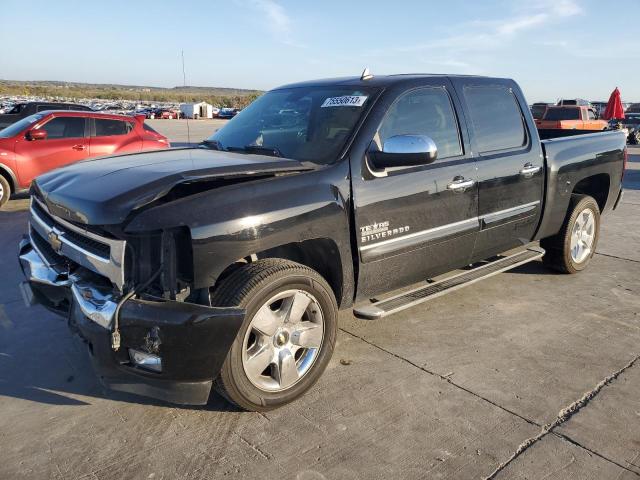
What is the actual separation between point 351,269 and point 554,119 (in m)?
19.2

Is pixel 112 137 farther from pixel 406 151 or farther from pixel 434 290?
pixel 406 151

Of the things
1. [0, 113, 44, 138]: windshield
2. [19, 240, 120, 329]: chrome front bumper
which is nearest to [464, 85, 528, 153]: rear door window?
[19, 240, 120, 329]: chrome front bumper

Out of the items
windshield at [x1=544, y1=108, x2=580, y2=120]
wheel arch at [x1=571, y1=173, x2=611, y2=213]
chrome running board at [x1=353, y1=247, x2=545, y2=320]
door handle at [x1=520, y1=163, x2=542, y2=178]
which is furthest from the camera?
windshield at [x1=544, y1=108, x2=580, y2=120]

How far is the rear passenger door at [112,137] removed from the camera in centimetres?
1001

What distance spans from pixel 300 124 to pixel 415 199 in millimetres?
989

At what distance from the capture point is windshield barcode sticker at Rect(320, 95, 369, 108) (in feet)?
12.0

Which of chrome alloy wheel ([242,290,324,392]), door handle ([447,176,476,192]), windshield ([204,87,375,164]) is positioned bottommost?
chrome alloy wheel ([242,290,324,392])

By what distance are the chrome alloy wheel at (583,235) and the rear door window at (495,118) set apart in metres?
1.35

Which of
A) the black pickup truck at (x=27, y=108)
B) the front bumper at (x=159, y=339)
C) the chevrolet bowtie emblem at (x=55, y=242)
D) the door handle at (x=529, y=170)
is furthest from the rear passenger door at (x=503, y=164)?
the black pickup truck at (x=27, y=108)

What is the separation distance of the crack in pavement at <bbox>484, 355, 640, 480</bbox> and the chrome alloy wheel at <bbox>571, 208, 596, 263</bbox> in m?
2.04

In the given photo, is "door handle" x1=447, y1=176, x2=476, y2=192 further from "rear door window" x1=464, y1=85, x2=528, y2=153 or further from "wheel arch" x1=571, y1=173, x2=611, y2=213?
"wheel arch" x1=571, y1=173, x2=611, y2=213

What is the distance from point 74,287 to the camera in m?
2.85

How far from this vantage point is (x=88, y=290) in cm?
282

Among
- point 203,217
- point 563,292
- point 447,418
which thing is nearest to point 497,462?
point 447,418
